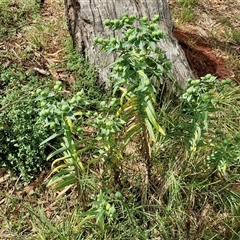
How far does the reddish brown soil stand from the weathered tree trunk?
0.50 meters

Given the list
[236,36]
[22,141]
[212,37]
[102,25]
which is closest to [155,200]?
[22,141]

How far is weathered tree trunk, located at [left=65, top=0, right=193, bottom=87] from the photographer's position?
3529 mm

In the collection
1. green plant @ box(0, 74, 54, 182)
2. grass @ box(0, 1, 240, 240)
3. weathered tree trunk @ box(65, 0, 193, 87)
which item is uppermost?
weathered tree trunk @ box(65, 0, 193, 87)

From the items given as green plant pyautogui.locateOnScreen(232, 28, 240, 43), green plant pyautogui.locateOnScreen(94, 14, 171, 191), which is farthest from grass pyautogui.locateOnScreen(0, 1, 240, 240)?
green plant pyautogui.locateOnScreen(232, 28, 240, 43)

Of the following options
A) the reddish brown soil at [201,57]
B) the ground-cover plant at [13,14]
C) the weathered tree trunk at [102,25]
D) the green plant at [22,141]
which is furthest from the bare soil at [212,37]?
the green plant at [22,141]

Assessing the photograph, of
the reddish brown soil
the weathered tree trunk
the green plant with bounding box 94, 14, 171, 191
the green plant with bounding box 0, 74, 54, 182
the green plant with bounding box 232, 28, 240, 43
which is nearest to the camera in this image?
the green plant with bounding box 94, 14, 171, 191

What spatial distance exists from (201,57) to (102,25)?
1.24m

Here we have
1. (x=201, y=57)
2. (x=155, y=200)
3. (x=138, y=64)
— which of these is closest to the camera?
(x=138, y=64)

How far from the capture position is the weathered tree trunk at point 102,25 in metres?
3.53

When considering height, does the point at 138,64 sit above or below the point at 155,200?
above

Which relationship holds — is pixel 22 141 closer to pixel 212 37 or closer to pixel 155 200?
pixel 155 200

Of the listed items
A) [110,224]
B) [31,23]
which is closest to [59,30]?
[31,23]

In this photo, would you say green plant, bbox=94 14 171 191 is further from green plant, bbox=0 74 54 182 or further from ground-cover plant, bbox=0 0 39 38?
ground-cover plant, bbox=0 0 39 38

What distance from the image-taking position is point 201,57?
4.30m
